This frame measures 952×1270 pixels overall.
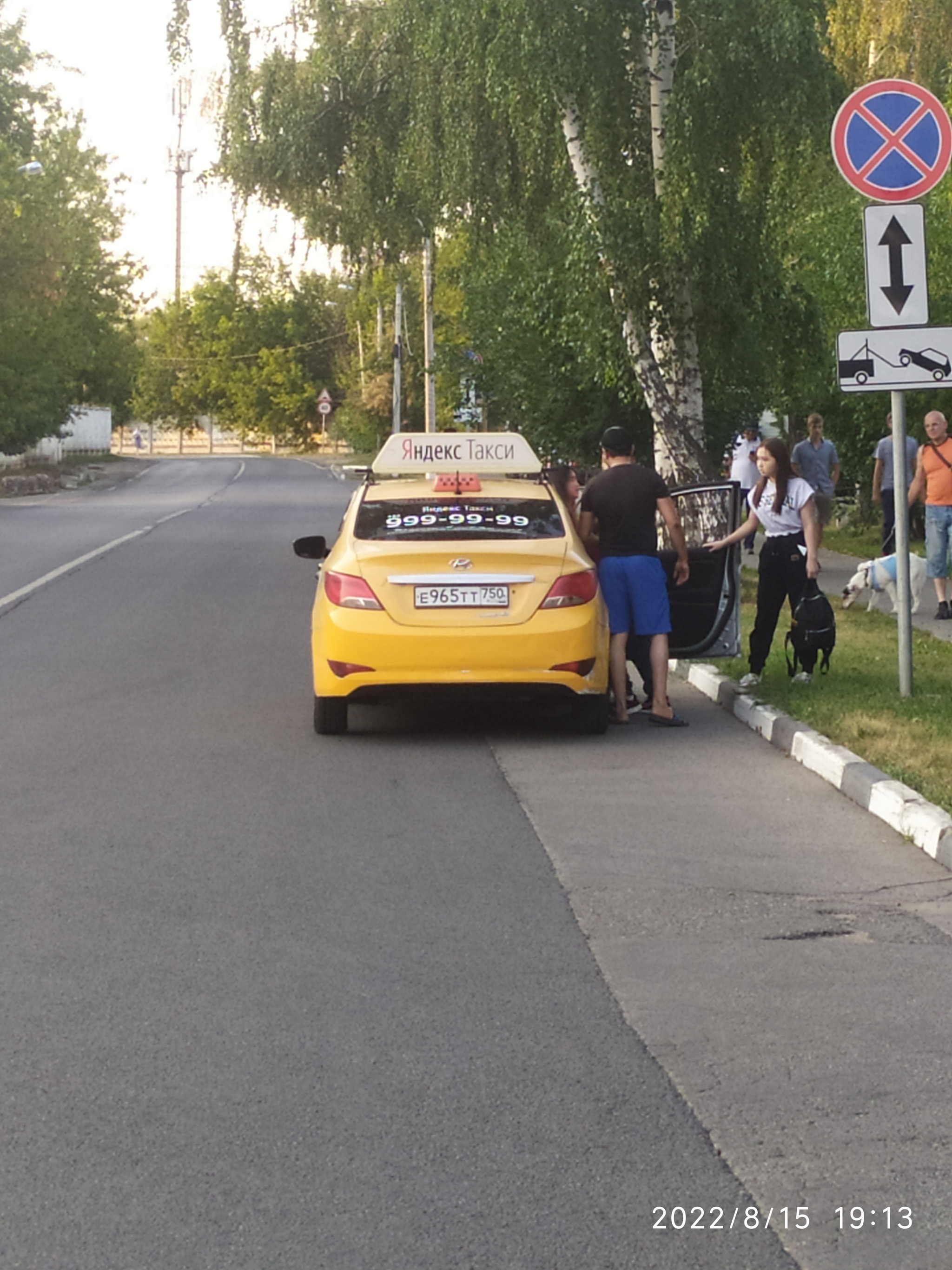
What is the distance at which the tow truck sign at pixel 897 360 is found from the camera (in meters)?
10.9

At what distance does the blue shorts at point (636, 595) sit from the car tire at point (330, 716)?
1690 mm

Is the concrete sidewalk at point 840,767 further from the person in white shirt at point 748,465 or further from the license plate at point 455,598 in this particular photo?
the person in white shirt at point 748,465

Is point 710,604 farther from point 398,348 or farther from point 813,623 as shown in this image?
point 398,348

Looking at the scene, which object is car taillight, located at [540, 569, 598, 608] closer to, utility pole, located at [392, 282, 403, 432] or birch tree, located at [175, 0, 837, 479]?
birch tree, located at [175, 0, 837, 479]

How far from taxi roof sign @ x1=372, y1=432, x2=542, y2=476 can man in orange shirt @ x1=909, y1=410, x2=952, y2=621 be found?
5.16 meters

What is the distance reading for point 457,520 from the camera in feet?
36.4

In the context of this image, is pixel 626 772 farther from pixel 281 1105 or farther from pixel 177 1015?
pixel 281 1105

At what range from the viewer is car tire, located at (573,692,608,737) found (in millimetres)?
10992

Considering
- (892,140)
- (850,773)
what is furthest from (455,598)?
(892,140)

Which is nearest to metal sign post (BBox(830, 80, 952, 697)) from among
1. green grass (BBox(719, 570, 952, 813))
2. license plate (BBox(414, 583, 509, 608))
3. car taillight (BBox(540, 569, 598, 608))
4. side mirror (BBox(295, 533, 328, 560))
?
green grass (BBox(719, 570, 952, 813))

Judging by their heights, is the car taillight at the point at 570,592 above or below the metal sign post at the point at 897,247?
below

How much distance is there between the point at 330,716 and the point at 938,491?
777 centimetres

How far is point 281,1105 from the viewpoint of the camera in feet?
15.6

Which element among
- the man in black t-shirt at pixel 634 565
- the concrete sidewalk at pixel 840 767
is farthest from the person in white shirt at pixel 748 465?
the man in black t-shirt at pixel 634 565
